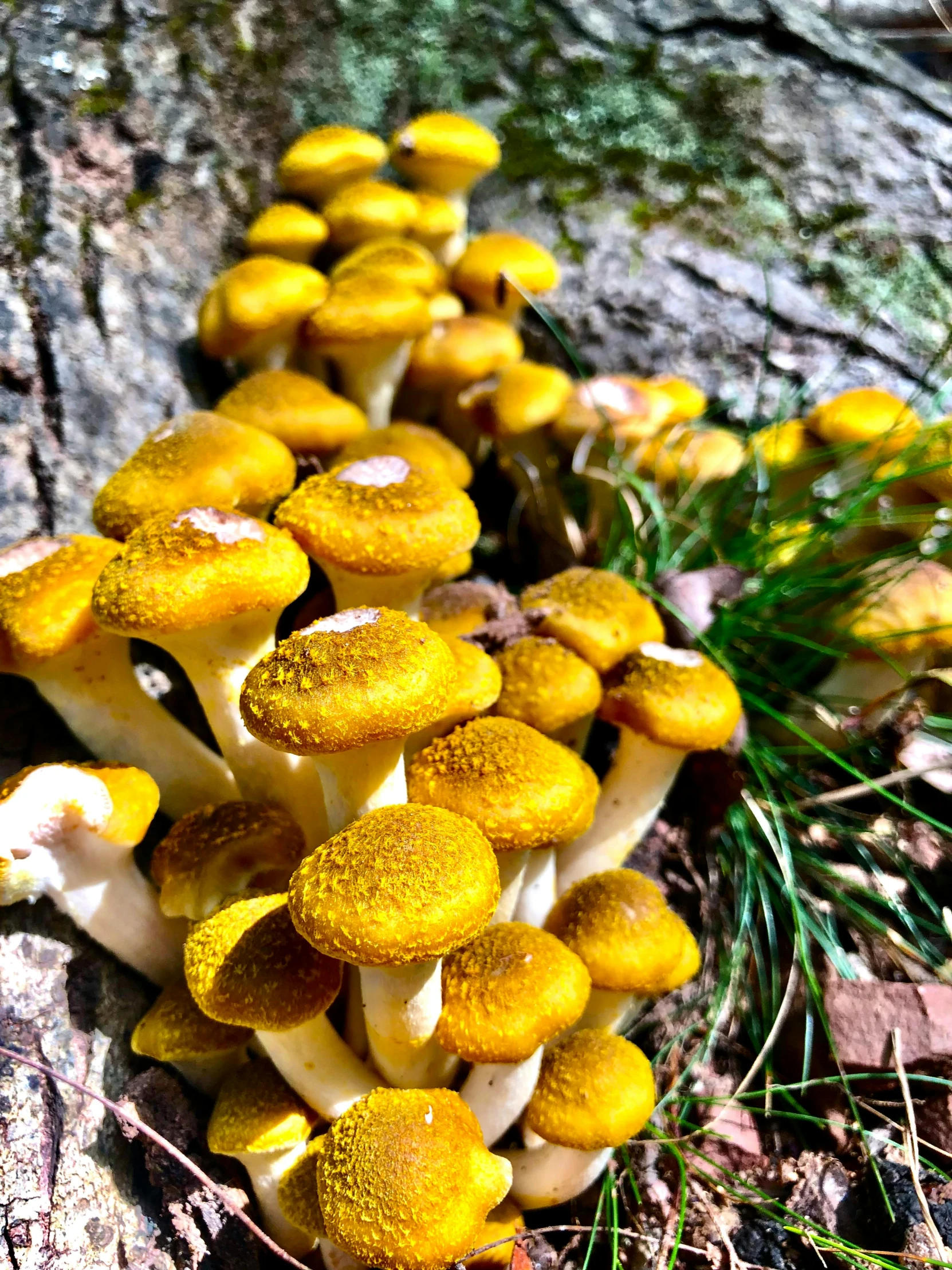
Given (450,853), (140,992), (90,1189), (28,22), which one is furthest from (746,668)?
(28,22)

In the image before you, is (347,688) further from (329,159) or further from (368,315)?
(329,159)

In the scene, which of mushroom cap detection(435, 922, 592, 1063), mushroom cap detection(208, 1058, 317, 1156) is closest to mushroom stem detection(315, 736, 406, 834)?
mushroom cap detection(435, 922, 592, 1063)

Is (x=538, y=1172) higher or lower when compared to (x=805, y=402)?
lower

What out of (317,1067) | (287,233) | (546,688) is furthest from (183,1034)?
(287,233)

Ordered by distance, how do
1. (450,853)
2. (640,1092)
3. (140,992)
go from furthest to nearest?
(140,992) < (640,1092) < (450,853)

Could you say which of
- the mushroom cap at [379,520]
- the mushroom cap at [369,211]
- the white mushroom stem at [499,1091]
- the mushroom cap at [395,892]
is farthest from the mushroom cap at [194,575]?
the mushroom cap at [369,211]

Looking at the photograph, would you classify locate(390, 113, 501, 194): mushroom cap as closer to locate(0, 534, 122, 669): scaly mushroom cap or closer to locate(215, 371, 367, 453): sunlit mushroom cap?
locate(215, 371, 367, 453): sunlit mushroom cap

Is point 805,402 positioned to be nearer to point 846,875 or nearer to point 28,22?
point 846,875
